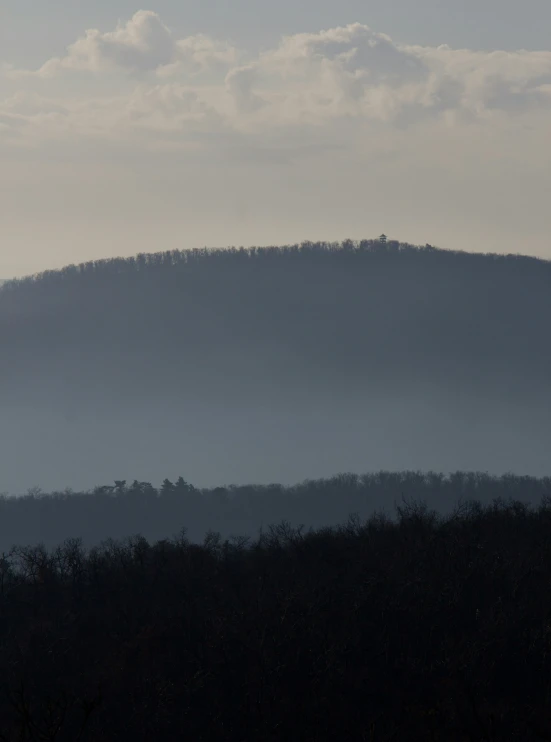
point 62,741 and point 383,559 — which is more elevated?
point 383,559

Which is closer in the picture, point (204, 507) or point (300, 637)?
point (300, 637)

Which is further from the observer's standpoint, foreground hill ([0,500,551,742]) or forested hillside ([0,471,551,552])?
forested hillside ([0,471,551,552])

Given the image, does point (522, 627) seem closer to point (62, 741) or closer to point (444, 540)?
point (444, 540)

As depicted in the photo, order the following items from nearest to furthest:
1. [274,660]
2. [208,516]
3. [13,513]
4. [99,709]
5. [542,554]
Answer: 1. [99,709]
2. [274,660]
3. [542,554]
4. [208,516]
5. [13,513]

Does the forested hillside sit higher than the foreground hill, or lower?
lower

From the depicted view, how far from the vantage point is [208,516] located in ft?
504

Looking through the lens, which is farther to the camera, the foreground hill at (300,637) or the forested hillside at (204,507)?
the forested hillside at (204,507)

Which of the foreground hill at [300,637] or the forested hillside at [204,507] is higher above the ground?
the foreground hill at [300,637]

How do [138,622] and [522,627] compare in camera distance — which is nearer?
[522,627]

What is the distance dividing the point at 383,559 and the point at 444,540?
2471 mm

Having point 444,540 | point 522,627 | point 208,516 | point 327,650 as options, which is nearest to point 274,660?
point 327,650

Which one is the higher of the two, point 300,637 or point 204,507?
point 300,637

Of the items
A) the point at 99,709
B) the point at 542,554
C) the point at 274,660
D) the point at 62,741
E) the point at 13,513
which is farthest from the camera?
the point at 13,513

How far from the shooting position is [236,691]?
27781 millimetres
